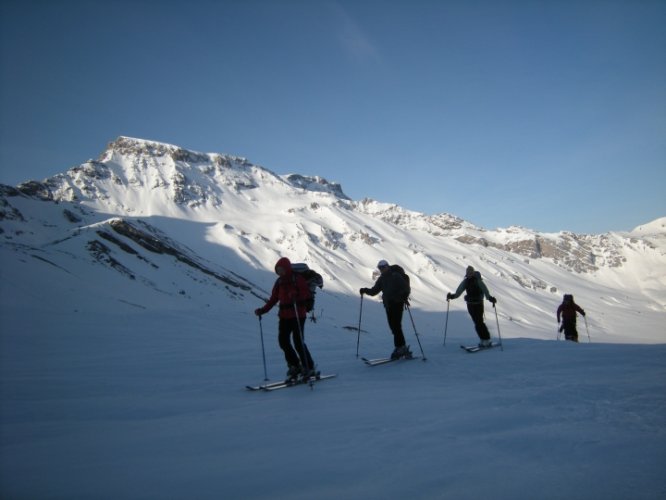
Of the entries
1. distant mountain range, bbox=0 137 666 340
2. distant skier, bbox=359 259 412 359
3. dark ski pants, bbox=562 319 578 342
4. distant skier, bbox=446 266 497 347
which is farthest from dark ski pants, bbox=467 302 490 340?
distant mountain range, bbox=0 137 666 340

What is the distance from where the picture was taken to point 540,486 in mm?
2982

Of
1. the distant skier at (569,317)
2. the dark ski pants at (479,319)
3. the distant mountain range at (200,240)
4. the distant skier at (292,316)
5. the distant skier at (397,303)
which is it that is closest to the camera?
the distant skier at (292,316)

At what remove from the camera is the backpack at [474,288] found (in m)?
10.9

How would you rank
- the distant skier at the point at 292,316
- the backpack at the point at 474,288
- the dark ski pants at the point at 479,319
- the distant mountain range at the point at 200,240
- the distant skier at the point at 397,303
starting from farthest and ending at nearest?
1. the distant mountain range at the point at 200,240
2. the backpack at the point at 474,288
3. the dark ski pants at the point at 479,319
4. the distant skier at the point at 397,303
5. the distant skier at the point at 292,316

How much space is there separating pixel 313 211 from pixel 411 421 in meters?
155

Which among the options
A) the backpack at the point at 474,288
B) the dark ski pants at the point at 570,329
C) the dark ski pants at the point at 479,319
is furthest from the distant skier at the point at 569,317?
the backpack at the point at 474,288

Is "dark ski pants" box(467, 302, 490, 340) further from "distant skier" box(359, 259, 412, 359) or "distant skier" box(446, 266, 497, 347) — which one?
"distant skier" box(359, 259, 412, 359)

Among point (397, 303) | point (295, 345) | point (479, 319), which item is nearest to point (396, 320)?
point (397, 303)

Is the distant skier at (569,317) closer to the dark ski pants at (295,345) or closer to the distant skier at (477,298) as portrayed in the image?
the distant skier at (477,298)

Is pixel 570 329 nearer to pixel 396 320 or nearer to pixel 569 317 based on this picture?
pixel 569 317

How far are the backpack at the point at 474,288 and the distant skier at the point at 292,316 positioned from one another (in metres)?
5.35

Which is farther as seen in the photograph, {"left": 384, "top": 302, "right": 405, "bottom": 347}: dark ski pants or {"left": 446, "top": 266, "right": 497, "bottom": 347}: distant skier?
{"left": 446, "top": 266, "right": 497, "bottom": 347}: distant skier

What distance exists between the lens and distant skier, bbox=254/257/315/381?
758 centimetres

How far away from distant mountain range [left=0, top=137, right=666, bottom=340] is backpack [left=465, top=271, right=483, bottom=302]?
62.5 feet
